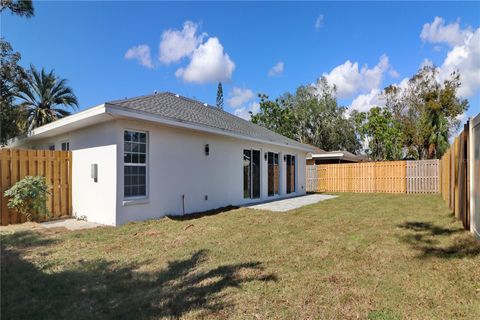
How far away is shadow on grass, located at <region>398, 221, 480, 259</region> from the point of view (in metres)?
4.87

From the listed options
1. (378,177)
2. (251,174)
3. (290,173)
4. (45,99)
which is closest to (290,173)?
(290,173)

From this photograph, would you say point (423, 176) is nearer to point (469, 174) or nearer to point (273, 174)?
point (273, 174)

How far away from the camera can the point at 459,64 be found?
90.9 feet

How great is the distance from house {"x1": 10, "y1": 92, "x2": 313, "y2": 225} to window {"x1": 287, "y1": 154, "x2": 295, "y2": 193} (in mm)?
5006

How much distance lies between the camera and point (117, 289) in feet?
12.3

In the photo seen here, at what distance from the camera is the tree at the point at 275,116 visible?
117 feet

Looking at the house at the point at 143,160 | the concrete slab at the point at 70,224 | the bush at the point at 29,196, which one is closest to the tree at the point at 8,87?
the house at the point at 143,160

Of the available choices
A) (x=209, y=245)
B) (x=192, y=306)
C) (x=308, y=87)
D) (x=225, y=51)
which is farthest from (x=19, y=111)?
(x=308, y=87)

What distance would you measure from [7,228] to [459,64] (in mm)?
34711

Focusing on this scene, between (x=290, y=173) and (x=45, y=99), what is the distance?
17.9 meters

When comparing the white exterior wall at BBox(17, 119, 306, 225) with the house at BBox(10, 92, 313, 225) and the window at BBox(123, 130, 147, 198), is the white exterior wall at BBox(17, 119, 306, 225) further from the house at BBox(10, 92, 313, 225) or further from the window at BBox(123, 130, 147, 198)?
the window at BBox(123, 130, 147, 198)

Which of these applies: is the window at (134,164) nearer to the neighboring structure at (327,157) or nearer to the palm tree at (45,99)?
the palm tree at (45,99)

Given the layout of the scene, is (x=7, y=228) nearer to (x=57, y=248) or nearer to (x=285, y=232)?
(x=57, y=248)

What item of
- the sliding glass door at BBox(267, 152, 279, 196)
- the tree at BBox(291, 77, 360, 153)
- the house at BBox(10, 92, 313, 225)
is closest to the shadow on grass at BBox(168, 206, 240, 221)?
the house at BBox(10, 92, 313, 225)
